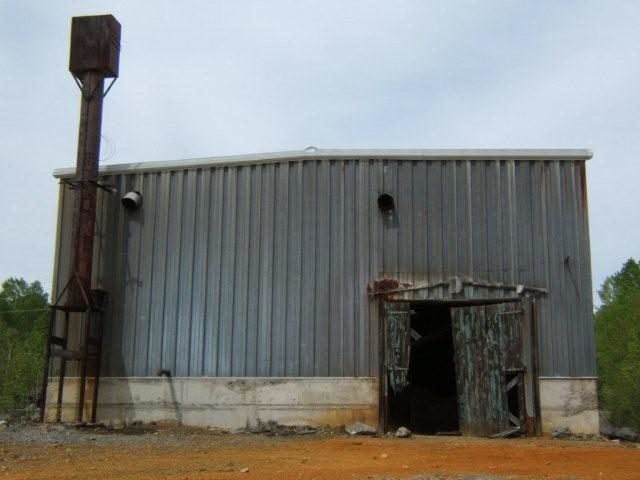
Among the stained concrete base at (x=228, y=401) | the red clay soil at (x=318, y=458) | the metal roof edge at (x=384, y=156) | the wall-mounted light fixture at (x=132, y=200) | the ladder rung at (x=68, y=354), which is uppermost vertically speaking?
the metal roof edge at (x=384, y=156)

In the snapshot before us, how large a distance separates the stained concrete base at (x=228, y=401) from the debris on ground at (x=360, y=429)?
0.26 metres

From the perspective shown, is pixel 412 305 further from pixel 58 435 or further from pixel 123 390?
pixel 58 435

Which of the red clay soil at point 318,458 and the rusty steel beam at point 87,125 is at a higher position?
the rusty steel beam at point 87,125

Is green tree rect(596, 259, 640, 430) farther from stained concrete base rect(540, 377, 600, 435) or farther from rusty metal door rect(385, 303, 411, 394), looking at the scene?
rusty metal door rect(385, 303, 411, 394)

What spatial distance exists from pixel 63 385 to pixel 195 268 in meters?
3.67

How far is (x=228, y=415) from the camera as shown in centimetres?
1577

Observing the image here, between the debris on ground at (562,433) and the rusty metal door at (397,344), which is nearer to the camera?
the debris on ground at (562,433)

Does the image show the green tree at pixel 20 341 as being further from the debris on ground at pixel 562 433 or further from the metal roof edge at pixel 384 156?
→ the debris on ground at pixel 562 433

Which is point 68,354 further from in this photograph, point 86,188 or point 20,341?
point 20,341

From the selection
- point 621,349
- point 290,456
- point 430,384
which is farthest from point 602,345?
point 290,456

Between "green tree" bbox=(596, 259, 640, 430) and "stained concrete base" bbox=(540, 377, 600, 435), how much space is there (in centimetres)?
2319

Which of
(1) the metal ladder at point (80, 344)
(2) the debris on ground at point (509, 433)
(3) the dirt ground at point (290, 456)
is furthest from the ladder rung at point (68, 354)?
(2) the debris on ground at point (509, 433)

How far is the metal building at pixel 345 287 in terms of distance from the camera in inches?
607

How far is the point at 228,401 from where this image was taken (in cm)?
1582
